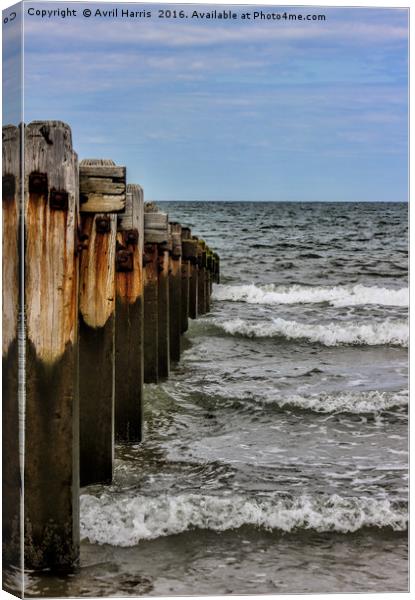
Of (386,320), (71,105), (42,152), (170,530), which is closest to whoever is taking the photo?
(42,152)

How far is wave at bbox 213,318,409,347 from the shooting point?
42.0 ft

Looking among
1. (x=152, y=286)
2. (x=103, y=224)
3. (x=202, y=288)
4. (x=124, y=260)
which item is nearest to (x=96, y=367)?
(x=103, y=224)

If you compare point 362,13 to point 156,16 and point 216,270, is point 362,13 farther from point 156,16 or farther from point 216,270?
point 216,270

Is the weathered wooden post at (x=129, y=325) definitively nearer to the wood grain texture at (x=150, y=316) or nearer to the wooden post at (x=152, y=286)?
the wooden post at (x=152, y=286)

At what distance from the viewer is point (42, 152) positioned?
4.45 meters

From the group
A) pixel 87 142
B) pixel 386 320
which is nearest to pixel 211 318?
pixel 386 320

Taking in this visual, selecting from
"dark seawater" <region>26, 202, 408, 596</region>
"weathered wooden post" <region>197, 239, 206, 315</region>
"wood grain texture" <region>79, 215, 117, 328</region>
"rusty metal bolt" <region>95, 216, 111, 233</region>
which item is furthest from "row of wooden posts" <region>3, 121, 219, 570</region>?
"weathered wooden post" <region>197, 239, 206, 315</region>

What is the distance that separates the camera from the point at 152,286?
8969 mm

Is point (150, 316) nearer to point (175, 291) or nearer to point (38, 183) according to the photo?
point (175, 291)

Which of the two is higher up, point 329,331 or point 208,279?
point 208,279

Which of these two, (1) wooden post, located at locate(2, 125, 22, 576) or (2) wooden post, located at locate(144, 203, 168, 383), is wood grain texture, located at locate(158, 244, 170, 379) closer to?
(2) wooden post, located at locate(144, 203, 168, 383)

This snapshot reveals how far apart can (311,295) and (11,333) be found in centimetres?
1382
